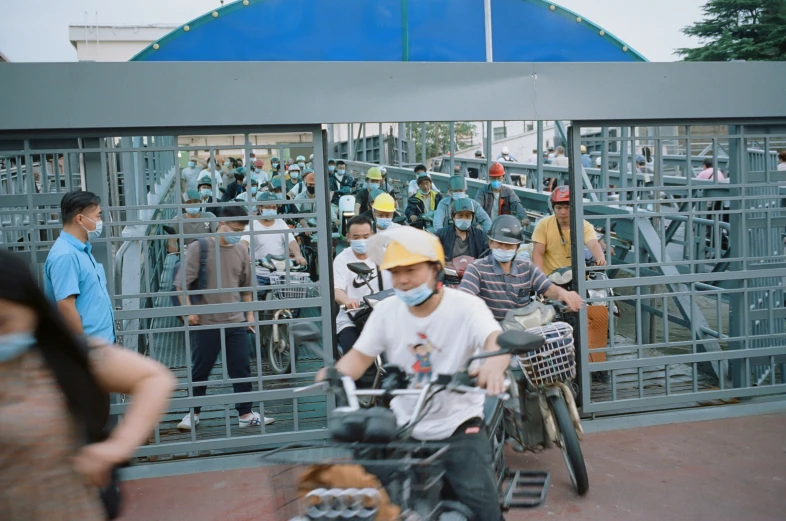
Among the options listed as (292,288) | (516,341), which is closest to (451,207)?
(292,288)

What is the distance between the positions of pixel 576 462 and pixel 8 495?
13.0 ft

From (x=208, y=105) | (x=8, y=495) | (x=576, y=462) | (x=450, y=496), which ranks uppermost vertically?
(x=208, y=105)

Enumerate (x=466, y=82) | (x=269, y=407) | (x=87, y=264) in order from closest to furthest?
(x=87, y=264) < (x=466, y=82) < (x=269, y=407)

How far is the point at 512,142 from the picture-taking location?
36969 mm

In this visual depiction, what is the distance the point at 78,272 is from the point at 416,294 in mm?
2658

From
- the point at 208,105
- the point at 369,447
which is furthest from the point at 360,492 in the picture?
the point at 208,105

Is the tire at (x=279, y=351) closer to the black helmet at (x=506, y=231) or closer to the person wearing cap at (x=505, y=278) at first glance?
the person wearing cap at (x=505, y=278)

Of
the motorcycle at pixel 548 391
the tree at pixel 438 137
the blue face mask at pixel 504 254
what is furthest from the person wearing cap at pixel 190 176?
the tree at pixel 438 137

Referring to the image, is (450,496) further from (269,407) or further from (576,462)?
(269,407)

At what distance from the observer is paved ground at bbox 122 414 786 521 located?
211 inches

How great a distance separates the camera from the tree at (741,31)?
28438 millimetres

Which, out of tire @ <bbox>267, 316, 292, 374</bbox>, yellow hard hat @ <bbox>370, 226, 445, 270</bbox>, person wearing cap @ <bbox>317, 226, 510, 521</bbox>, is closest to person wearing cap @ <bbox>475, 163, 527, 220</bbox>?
tire @ <bbox>267, 316, 292, 374</bbox>

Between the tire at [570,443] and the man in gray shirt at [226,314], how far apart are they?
2446mm

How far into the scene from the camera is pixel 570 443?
5375 mm
